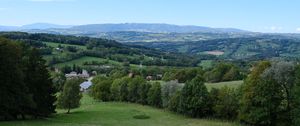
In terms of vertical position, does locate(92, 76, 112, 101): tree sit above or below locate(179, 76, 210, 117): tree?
below

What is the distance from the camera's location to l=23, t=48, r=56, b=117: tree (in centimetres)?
5722

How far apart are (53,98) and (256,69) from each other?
29.1m

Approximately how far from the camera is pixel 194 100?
75.8m

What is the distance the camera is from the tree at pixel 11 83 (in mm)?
51344

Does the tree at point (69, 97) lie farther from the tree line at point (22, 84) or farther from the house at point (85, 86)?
the house at point (85, 86)

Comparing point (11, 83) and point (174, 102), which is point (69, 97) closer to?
point (174, 102)

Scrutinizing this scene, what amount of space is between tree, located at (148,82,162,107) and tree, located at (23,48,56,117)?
118 ft

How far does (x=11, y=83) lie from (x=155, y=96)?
44.9 m

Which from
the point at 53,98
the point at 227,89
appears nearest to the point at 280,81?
the point at 227,89

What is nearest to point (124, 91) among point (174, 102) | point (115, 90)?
point (115, 90)

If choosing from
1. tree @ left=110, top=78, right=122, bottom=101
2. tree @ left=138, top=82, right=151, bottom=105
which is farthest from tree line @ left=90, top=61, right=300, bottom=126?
tree @ left=110, top=78, right=122, bottom=101

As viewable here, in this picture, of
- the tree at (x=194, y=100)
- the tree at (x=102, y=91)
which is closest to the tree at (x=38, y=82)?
the tree at (x=194, y=100)

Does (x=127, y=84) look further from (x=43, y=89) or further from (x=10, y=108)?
(x=10, y=108)

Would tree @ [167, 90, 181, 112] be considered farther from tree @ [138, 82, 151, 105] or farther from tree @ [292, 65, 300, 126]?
tree @ [292, 65, 300, 126]
